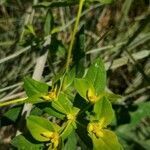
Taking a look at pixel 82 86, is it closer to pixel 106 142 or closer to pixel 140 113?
pixel 106 142

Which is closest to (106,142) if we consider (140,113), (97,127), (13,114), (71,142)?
(97,127)

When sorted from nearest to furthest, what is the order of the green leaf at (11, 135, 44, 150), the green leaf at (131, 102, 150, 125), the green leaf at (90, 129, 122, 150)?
the green leaf at (90, 129, 122, 150) → the green leaf at (11, 135, 44, 150) → the green leaf at (131, 102, 150, 125)

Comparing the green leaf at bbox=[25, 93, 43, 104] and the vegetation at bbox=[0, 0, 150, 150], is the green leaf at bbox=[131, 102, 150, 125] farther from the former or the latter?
the green leaf at bbox=[25, 93, 43, 104]

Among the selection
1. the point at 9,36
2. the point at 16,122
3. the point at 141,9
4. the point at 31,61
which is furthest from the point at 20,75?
the point at 141,9

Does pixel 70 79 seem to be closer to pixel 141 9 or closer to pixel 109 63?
pixel 109 63

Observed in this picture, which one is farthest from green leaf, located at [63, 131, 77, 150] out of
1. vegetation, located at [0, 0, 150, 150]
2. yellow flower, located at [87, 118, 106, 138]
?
yellow flower, located at [87, 118, 106, 138]

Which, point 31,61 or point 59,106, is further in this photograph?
point 31,61
